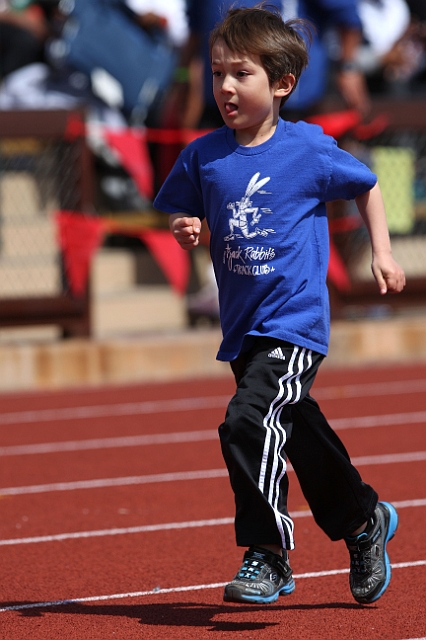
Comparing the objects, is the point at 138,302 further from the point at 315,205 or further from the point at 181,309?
the point at 315,205

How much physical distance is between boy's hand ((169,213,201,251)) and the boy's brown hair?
0.47m

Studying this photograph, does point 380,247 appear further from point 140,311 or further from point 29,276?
point 140,311

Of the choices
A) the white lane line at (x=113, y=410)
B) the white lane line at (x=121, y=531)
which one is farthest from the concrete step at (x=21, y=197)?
the white lane line at (x=121, y=531)

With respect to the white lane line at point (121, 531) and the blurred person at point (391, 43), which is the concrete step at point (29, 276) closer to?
the blurred person at point (391, 43)

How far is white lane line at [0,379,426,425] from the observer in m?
7.65

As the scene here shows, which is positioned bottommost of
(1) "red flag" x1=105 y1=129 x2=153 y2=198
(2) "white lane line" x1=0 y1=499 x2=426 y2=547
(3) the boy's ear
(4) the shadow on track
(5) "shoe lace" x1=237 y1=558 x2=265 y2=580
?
(2) "white lane line" x1=0 y1=499 x2=426 y2=547

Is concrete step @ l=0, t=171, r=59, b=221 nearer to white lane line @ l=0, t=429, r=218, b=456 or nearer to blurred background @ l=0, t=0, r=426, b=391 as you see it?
blurred background @ l=0, t=0, r=426, b=391

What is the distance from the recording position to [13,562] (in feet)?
13.6

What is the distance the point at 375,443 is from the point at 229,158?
10.9 feet

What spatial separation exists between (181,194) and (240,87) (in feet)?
1.35

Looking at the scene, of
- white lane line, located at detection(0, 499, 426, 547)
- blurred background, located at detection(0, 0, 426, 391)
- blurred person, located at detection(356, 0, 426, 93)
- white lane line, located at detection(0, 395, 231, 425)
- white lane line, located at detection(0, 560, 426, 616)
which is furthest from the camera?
blurred person, located at detection(356, 0, 426, 93)

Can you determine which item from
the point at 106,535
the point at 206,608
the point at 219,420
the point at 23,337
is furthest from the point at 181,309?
the point at 206,608

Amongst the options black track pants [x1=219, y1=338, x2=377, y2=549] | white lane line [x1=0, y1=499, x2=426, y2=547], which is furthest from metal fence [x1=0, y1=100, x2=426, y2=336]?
black track pants [x1=219, y1=338, x2=377, y2=549]

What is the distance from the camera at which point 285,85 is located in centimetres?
343
